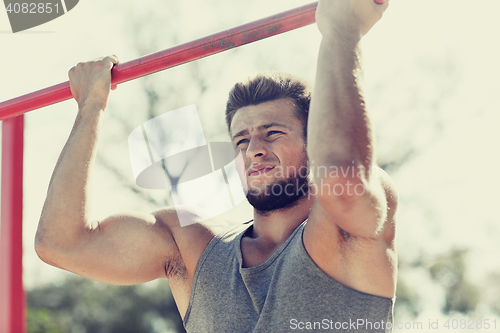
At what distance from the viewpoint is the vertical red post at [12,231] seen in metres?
1.50

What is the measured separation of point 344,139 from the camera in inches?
35.3

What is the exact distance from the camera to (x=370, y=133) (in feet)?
3.05

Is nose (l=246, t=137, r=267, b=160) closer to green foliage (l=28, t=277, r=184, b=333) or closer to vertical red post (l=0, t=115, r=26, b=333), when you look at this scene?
vertical red post (l=0, t=115, r=26, b=333)

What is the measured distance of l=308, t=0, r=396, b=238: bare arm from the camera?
35.2 inches

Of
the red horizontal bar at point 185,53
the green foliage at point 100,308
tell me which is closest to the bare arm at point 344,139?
the red horizontal bar at point 185,53

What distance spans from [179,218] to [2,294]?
2.14 feet

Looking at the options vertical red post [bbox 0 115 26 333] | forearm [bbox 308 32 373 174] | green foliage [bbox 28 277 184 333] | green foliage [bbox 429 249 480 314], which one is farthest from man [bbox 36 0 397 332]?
green foliage [bbox 429 249 480 314]

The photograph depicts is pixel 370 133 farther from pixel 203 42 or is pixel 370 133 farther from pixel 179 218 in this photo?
pixel 179 218

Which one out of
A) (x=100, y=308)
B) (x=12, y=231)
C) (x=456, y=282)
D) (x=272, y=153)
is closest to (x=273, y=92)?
(x=272, y=153)

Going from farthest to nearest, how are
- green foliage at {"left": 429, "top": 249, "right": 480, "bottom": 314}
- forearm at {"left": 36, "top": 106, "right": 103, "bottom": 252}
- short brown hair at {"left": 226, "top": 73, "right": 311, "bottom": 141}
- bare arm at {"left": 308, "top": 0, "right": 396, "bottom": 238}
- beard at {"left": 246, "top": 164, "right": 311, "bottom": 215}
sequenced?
1. green foliage at {"left": 429, "top": 249, "right": 480, "bottom": 314}
2. short brown hair at {"left": 226, "top": 73, "right": 311, "bottom": 141}
3. beard at {"left": 246, "top": 164, "right": 311, "bottom": 215}
4. forearm at {"left": 36, "top": 106, "right": 103, "bottom": 252}
5. bare arm at {"left": 308, "top": 0, "right": 396, "bottom": 238}

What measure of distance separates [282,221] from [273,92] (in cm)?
54

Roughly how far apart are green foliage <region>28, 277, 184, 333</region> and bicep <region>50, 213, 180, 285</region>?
27.4ft

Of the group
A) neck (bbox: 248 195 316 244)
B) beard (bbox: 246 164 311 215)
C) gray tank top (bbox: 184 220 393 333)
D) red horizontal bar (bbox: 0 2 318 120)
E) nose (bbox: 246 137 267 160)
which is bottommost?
gray tank top (bbox: 184 220 393 333)

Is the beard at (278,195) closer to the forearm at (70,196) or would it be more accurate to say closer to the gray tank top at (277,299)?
the gray tank top at (277,299)
